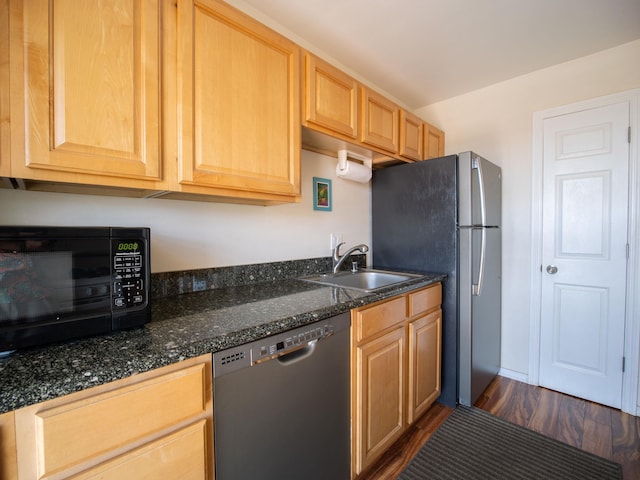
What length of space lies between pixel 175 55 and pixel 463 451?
92.5 inches

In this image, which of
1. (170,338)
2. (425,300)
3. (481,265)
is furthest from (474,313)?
(170,338)

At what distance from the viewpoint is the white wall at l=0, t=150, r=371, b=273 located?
1067 millimetres

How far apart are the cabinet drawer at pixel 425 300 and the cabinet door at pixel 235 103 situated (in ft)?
3.07

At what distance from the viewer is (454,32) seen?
1.78m

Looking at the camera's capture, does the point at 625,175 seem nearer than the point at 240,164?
No

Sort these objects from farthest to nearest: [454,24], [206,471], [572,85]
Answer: [572,85] < [454,24] < [206,471]

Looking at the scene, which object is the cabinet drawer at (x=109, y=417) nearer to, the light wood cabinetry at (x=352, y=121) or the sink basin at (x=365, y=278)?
the sink basin at (x=365, y=278)

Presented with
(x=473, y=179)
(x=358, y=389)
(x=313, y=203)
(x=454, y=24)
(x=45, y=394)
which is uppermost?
(x=454, y=24)

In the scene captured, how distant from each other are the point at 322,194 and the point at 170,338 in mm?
1449

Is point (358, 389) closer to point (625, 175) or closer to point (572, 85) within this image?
point (625, 175)

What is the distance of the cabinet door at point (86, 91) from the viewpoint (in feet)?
2.56

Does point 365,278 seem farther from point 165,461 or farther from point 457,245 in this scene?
point 165,461

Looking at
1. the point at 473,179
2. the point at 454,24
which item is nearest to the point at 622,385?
the point at 473,179

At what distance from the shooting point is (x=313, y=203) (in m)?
2.00
